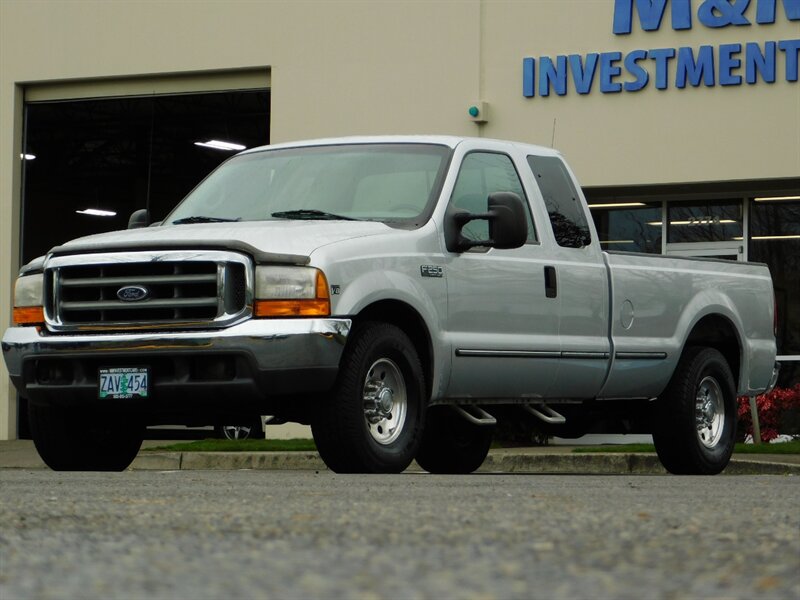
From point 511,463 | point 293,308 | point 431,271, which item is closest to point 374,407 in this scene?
point 293,308

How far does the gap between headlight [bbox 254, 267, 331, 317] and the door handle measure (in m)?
2.06

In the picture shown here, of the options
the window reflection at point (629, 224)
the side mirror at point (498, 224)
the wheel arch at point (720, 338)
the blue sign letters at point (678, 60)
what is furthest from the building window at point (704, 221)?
the side mirror at point (498, 224)

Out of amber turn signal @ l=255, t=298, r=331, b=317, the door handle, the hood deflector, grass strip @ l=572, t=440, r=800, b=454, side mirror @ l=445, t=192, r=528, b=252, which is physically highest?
side mirror @ l=445, t=192, r=528, b=252

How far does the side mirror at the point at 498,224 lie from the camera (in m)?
9.42

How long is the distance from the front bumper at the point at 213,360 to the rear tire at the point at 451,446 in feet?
9.82

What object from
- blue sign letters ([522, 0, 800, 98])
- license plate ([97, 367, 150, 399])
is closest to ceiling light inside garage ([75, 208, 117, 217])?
blue sign letters ([522, 0, 800, 98])

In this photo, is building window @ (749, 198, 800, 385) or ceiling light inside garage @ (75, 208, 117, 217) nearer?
building window @ (749, 198, 800, 385)

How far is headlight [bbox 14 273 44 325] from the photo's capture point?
30.7 feet

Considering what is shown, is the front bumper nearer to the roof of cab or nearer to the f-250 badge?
the f-250 badge

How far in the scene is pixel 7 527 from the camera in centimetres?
510

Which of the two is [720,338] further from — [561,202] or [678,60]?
[678,60]

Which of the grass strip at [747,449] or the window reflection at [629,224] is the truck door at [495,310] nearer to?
the grass strip at [747,449]

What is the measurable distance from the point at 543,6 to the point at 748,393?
29.0 ft

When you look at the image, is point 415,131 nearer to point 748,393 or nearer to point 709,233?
point 709,233
